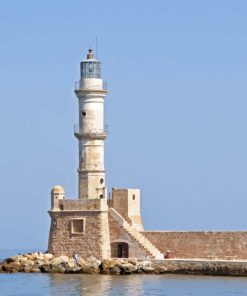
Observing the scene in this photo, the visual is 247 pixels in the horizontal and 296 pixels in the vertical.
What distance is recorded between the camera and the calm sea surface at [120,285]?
3459 cm

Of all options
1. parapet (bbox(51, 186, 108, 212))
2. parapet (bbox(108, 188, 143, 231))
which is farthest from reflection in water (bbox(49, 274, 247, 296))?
parapet (bbox(108, 188, 143, 231))

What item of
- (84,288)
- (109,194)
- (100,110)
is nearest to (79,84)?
(100,110)

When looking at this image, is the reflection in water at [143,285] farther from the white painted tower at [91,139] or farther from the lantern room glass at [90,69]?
the lantern room glass at [90,69]

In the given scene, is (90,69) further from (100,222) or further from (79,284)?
(79,284)

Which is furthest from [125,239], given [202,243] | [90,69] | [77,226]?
[90,69]

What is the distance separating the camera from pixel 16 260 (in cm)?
4194

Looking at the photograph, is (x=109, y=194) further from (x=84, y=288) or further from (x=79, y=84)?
(x=84, y=288)

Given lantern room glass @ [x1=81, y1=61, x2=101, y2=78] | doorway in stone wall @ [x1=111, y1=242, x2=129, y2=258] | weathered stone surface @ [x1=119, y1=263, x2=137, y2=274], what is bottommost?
weathered stone surface @ [x1=119, y1=263, x2=137, y2=274]

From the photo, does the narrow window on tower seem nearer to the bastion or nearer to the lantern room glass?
the bastion

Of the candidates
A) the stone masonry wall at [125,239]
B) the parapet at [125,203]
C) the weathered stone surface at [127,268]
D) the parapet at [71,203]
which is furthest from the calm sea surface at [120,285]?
the parapet at [125,203]

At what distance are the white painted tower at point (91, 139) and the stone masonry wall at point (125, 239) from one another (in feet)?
3.84

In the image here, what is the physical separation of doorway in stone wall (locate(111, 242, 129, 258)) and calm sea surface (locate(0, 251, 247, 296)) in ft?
7.67

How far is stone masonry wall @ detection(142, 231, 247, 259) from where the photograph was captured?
39875mm

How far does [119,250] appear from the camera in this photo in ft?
137
